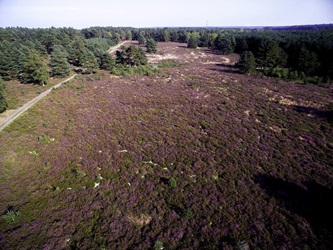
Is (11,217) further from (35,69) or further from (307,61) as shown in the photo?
(307,61)

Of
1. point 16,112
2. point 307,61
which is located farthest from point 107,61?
point 307,61

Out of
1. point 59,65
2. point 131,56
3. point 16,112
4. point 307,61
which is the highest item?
point 131,56

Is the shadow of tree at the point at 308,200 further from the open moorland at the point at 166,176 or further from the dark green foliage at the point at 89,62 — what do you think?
the dark green foliage at the point at 89,62

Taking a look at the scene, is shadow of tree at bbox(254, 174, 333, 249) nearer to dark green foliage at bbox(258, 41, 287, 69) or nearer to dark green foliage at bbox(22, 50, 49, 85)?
dark green foliage at bbox(22, 50, 49, 85)

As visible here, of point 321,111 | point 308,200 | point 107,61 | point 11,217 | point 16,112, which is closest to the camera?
point 11,217

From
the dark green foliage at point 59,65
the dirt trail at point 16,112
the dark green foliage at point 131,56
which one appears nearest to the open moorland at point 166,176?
the dirt trail at point 16,112

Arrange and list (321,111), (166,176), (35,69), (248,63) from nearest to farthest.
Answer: (166,176) < (321,111) < (35,69) < (248,63)
